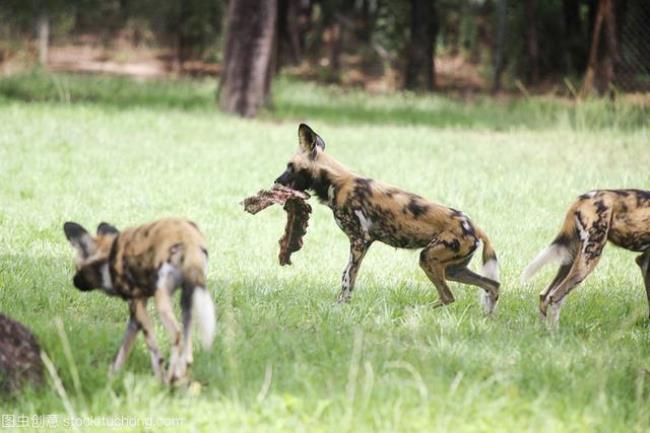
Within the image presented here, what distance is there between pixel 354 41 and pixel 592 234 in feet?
95.7

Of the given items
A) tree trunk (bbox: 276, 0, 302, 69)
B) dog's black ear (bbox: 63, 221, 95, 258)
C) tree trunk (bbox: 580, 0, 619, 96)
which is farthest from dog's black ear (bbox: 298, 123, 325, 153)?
tree trunk (bbox: 276, 0, 302, 69)

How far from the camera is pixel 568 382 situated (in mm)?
4734

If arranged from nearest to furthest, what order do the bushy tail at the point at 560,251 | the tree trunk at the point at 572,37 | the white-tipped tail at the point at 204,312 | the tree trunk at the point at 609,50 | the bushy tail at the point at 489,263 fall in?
the white-tipped tail at the point at 204,312 < the bushy tail at the point at 489,263 < the bushy tail at the point at 560,251 < the tree trunk at the point at 609,50 < the tree trunk at the point at 572,37

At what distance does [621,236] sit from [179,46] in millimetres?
25216

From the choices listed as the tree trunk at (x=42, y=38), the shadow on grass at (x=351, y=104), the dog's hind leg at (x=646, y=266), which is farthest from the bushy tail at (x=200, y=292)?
the tree trunk at (x=42, y=38)

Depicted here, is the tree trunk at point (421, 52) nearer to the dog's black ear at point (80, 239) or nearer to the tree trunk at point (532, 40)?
the tree trunk at point (532, 40)

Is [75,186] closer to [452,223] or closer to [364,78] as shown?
[452,223]

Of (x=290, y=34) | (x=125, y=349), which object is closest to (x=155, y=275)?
(x=125, y=349)

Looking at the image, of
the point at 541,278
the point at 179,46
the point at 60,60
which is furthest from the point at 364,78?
the point at 541,278

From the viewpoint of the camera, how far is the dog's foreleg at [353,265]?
6246 mm

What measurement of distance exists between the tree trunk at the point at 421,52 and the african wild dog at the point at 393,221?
18.7 metres

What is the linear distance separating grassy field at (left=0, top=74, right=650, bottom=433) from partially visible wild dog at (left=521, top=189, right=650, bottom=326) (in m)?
0.24

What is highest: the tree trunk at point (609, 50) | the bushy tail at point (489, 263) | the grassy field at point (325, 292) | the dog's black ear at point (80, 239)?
the tree trunk at point (609, 50)

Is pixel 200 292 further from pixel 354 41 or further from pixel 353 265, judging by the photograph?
pixel 354 41
